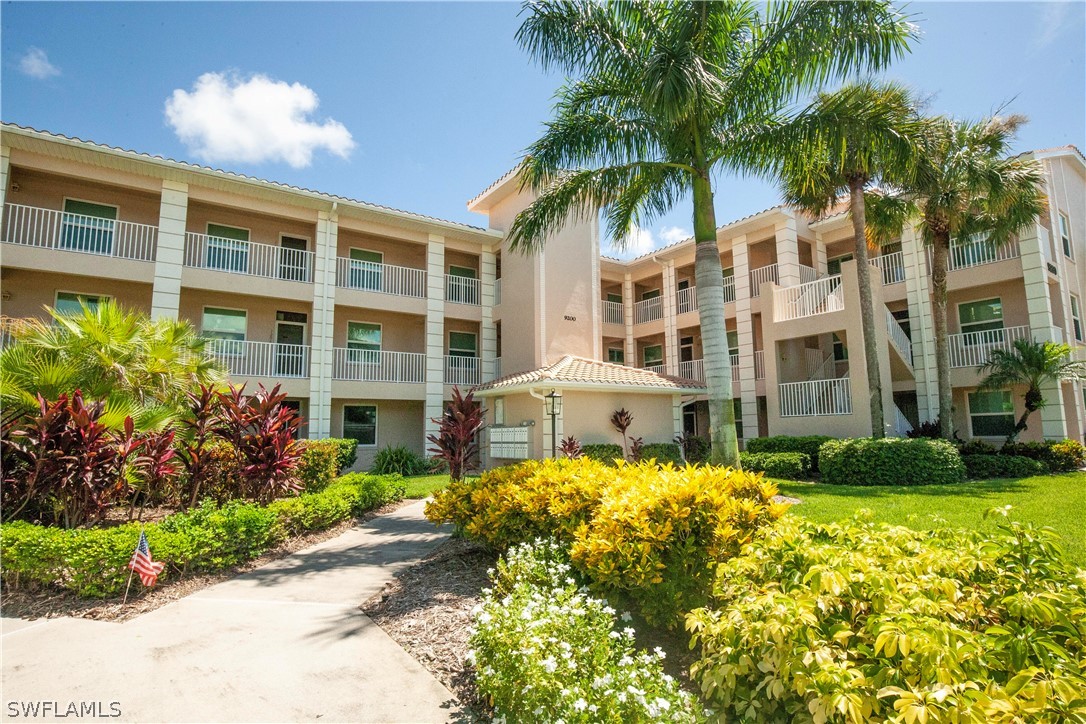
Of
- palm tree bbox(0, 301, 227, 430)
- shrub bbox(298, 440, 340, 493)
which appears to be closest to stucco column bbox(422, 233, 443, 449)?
shrub bbox(298, 440, 340, 493)

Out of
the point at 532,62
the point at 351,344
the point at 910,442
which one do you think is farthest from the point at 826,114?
the point at 351,344

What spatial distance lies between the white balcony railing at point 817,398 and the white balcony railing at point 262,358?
1573 cm

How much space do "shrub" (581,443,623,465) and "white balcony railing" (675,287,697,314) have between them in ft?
30.2

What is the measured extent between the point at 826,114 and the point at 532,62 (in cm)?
548

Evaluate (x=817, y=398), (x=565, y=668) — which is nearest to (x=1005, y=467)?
(x=817, y=398)

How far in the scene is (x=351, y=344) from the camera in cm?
1947

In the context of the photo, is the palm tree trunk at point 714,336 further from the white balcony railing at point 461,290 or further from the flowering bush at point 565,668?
the white balcony railing at point 461,290

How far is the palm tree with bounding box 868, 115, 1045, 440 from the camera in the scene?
45.8 ft

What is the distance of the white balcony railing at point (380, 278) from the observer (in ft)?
60.3

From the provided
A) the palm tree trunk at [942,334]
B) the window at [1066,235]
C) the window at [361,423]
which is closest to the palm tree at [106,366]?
the window at [361,423]

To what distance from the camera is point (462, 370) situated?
20.4 meters

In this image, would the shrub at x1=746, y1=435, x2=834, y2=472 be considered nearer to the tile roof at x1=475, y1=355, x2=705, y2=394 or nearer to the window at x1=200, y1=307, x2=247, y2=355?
the tile roof at x1=475, y1=355, x2=705, y2=394

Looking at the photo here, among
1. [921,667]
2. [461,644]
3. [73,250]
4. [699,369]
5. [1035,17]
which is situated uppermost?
[1035,17]

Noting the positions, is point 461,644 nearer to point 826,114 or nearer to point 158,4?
point 826,114
